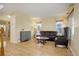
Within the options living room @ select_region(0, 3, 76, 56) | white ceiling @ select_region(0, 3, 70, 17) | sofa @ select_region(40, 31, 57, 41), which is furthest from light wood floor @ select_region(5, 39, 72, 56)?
white ceiling @ select_region(0, 3, 70, 17)

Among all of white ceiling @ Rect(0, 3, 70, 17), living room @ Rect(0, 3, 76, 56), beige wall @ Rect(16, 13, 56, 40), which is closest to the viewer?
white ceiling @ Rect(0, 3, 70, 17)

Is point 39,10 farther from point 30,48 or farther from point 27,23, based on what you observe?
point 30,48

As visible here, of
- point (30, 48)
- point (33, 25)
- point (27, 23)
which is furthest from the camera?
point (30, 48)

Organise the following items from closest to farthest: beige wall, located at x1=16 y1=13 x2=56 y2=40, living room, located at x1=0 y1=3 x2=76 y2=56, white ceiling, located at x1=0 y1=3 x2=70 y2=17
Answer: white ceiling, located at x1=0 y1=3 x2=70 y2=17, living room, located at x1=0 y1=3 x2=76 y2=56, beige wall, located at x1=16 y1=13 x2=56 y2=40

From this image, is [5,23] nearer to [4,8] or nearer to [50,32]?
[4,8]

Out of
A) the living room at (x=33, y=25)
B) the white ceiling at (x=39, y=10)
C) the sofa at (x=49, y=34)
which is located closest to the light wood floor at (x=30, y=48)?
the living room at (x=33, y=25)

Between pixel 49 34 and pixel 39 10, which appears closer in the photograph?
pixel 39 10

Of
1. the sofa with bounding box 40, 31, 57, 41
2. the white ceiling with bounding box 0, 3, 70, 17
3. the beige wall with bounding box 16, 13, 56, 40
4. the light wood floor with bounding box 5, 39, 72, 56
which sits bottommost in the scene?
the light wood floor with bounding box 5, 39, 72, 56

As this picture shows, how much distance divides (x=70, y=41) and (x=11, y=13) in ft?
8.73

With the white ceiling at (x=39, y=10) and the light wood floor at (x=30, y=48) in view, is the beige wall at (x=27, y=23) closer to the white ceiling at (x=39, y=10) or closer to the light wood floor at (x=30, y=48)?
the white ceiling at (x=39, y=10)

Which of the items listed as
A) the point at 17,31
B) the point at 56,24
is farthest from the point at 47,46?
the point at 17,31

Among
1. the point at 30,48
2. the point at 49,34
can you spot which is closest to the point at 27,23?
the point at 49,34

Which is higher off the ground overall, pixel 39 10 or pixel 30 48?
pixel 39 10

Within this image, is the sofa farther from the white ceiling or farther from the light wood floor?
the white ceiling
